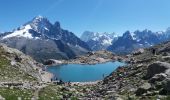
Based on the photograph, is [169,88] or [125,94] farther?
[125,94]

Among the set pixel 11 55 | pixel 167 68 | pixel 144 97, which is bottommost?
pixel 144 97

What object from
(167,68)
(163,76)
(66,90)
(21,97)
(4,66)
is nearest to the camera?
(21,97)

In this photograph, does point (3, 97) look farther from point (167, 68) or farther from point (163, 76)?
point (167, 68)

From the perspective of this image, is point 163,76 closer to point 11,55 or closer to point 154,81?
point 154,81

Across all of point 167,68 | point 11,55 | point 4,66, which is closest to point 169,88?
point 167,68

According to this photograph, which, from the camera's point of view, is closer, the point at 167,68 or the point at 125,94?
the point at 125,94

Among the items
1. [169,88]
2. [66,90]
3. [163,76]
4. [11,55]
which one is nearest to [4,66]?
[11,55]

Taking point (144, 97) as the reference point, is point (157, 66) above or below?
above

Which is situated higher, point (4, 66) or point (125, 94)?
point (4, 66)

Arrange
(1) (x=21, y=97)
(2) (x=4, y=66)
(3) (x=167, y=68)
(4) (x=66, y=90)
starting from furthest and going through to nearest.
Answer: (2) (x=4, y=66)
(4) (x=66, y=90)
(3) (x=167, y=68)
(1) (x=21, y=97)
